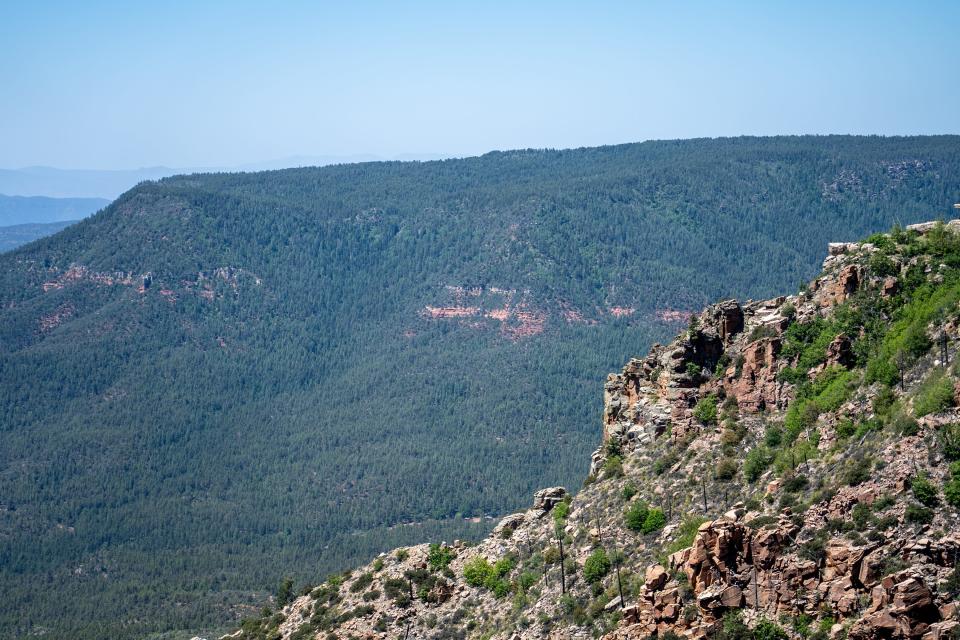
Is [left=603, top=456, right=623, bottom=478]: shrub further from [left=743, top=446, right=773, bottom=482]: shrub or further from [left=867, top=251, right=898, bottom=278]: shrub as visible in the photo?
[left=867, top=251, right=898, bottom=278]: shrub

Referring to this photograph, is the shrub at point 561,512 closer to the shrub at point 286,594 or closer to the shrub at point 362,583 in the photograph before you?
the shrub at point 362,583

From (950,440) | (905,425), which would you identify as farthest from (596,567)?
(950,440)

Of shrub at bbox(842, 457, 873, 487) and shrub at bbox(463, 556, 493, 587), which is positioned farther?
shrub at bbox(463, 556, 493, 587)

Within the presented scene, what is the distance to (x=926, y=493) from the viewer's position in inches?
1785

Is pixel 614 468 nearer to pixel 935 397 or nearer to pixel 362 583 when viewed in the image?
pixel 362 583

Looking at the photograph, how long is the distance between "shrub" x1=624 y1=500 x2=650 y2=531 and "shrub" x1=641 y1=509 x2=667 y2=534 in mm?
324

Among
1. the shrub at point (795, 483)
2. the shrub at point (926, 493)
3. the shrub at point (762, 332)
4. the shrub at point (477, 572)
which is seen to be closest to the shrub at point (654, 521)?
the shrub at point (795, 483)

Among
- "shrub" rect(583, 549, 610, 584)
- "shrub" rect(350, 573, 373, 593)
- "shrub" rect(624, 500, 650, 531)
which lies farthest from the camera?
"shrub" rect(350, 573, 373, 593)

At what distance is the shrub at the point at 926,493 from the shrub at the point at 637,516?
20145 millimetres

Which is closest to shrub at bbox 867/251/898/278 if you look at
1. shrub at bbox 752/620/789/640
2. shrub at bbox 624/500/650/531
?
shrub at bbox 624/500/650/531

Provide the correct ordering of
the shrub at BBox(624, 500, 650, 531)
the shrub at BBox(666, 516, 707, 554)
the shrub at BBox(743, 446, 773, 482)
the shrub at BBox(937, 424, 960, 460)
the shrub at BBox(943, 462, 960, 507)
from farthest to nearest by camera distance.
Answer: the shrub at BBox(624, 500, 650, 531)
the shrub at BBox(743, 446, 773, 482)
the shrub at BBox(666, 516, 707, 554)
the shrub at BBox(937, 424, 960, 460)
the shrub at BBox(943, 462, 960, 507)

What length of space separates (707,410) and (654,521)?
818cm

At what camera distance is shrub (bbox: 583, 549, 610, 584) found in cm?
6225

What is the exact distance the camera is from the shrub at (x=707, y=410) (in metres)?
67.2
